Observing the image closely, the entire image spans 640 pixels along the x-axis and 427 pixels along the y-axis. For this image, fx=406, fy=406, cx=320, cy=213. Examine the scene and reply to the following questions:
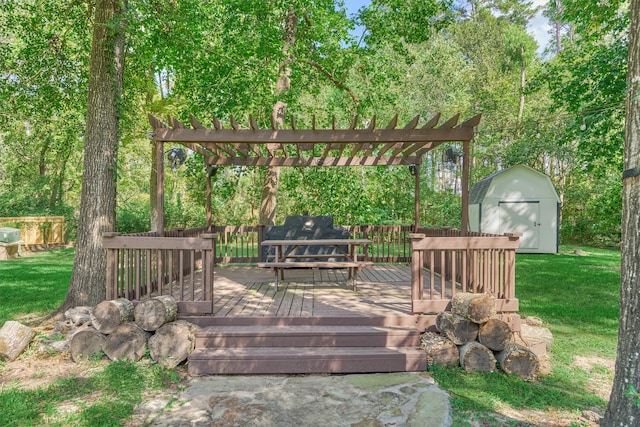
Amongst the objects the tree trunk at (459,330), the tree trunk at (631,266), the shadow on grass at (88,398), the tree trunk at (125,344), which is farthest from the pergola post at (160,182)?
the tree trunk at (631,266)

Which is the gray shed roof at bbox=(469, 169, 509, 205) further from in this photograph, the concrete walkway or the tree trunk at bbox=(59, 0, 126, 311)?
the tree trunk at bbox=(59, 0, 126, 311)

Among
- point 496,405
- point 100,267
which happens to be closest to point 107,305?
point 100,267

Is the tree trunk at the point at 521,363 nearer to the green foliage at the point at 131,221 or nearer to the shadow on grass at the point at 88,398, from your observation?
the shadow on grass at the point at 88,398

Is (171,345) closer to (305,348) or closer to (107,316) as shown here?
(107,316)

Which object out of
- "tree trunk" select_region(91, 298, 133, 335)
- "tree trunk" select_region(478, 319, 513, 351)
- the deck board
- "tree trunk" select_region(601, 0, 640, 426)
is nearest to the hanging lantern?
the deck board

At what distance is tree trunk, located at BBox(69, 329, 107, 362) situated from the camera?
4020mm

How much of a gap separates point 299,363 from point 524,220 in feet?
39.8

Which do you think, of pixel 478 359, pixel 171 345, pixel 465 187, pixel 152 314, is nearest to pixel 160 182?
pixel 152 314

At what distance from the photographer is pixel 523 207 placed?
13.6m

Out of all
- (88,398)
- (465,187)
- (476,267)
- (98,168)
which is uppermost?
(98,168)

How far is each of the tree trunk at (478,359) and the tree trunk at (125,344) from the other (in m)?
3.14

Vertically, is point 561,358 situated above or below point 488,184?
below

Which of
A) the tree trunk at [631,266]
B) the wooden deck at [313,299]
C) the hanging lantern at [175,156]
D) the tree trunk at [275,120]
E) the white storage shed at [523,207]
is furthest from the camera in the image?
the white storage shed at [523,207]

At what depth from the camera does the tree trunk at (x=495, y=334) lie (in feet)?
12.8
